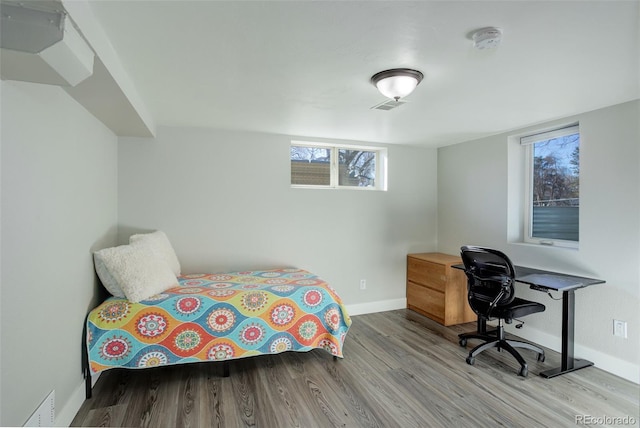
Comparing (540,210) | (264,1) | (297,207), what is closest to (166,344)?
(297,207)

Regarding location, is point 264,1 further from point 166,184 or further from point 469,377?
point 469,377

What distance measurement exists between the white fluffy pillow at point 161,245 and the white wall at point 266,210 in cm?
24

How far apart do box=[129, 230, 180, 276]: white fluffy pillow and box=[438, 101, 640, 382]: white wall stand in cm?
348

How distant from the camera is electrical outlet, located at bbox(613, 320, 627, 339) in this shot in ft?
8.64

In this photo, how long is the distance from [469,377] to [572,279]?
3.99ft

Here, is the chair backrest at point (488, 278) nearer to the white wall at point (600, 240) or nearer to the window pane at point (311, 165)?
the white wall at point (600, 240)

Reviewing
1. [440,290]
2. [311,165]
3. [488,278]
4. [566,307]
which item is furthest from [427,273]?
[311,165]

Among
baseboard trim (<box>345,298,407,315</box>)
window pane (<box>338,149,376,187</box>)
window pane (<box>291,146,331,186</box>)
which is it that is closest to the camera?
window pane (<box>291,146,331,186</box>)

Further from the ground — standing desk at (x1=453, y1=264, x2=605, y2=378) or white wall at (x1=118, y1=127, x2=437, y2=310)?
white wall at (x1=118, y1=127, x2=437, y2=310)

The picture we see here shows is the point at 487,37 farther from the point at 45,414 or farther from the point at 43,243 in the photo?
the point at 45,414

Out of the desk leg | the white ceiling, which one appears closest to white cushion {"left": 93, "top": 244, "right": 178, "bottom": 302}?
the white ceiling

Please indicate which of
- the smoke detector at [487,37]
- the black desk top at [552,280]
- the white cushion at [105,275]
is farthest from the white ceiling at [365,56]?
the black desk top at [552,280]

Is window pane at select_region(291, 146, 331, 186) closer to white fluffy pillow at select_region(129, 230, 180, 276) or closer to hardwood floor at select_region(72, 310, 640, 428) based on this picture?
white fluffy pillow at select_region(129, 230, 180, 276)

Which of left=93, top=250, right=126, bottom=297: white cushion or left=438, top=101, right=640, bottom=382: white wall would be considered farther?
left=438, top=101, right=640, bottom=382: white wall
